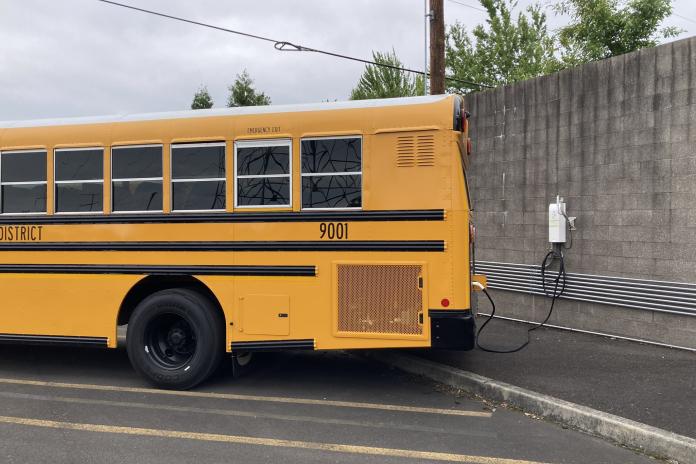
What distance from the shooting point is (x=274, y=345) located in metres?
5.42

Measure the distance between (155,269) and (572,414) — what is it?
13.4 ft

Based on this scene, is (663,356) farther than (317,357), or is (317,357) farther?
(317,357)

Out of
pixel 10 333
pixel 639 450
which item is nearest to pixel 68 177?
pixel 10 333

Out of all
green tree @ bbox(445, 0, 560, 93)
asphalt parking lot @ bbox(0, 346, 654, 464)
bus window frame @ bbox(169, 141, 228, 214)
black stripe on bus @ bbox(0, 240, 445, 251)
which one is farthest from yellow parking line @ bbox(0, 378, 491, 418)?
green tree @ bbox(445, 0, 560, 93)

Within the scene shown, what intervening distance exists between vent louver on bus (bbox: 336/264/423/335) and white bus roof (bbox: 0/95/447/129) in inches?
59.8

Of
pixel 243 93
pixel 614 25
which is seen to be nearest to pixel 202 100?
pixel 243 93

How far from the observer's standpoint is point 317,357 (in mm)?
7227

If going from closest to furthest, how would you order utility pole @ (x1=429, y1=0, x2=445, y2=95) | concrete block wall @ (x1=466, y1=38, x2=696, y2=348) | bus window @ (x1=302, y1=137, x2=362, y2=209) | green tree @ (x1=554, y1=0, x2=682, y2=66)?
bus window @ (x1=302, y1=137, x2=362, y2=209)
concrete block wall @ (x1=466, y1=38, x2=696, y2=348)
utility pole @ (x1=429, y1=0, x2=445, y2=95)
green tree @ (x1=554, y1=0, x2=682, y2=66)

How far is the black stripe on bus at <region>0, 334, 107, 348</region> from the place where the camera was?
19.1ft

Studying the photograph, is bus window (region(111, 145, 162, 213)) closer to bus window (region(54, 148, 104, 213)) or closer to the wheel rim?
bus window (region(54, 148, 104, 213))

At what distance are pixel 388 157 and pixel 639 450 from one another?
3.09 m

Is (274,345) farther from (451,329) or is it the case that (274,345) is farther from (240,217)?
(451,329)

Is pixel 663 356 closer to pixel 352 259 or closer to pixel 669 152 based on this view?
pixel 669 152

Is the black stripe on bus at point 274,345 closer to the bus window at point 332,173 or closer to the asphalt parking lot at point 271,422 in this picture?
the asphalt parking lot at point 271,422
